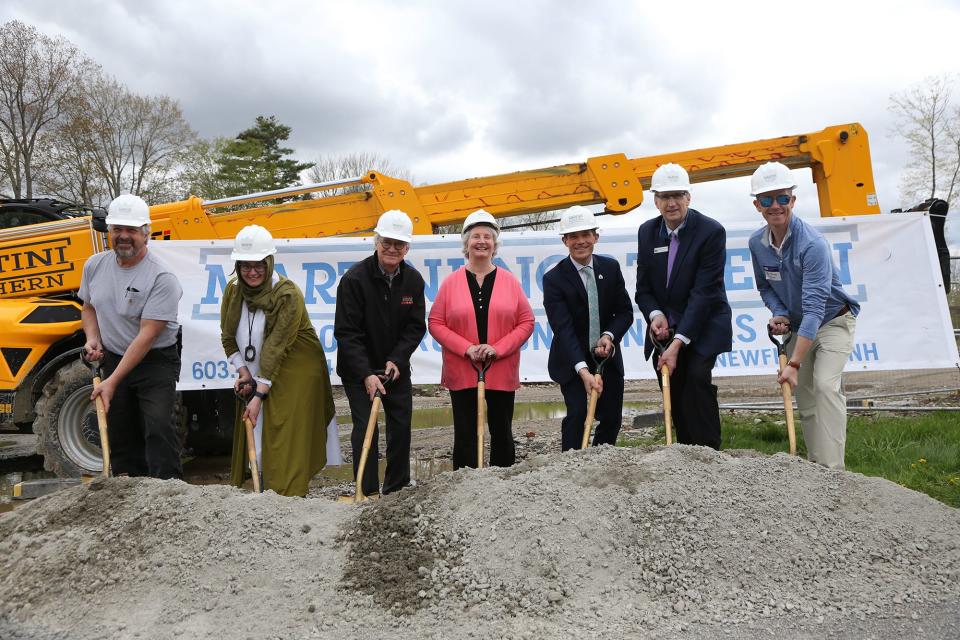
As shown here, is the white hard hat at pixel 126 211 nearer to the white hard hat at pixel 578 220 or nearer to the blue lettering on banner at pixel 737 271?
the white hard hat at pixel 578 220

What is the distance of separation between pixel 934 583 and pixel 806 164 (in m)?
5.23

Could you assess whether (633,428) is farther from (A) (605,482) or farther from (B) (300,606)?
(B) (300,606)

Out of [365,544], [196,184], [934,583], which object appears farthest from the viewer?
[196,184]

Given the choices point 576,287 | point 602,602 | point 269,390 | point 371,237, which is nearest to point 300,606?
point 602,602

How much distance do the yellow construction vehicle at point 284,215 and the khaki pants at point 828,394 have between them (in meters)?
Answer: 3.23

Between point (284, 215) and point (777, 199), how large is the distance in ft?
16.2

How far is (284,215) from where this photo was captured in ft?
24.5

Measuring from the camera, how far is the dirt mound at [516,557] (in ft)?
9.67

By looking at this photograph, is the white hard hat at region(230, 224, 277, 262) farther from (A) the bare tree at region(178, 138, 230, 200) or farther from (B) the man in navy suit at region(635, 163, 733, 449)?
(A) the bare tree at region(178, 138, 230, 200)

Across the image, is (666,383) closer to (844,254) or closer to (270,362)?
(270,362)

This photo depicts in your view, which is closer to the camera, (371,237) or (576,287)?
(576,287)

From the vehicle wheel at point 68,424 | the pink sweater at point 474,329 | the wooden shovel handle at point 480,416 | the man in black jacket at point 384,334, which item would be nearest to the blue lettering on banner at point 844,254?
the pink sweater at point 474,329

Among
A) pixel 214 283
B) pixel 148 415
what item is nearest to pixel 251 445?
pixel 148 415

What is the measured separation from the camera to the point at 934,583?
3.16 metres
